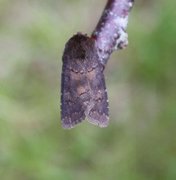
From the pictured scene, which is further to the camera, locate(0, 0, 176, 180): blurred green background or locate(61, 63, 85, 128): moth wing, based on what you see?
locate(0, 0, 176, 180): blurred green background

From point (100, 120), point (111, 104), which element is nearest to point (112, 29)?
point (100, 120)

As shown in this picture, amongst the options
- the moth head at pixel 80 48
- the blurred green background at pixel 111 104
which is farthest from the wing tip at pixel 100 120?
the blurred green background at pixel 111 104

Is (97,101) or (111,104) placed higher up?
(111,104)

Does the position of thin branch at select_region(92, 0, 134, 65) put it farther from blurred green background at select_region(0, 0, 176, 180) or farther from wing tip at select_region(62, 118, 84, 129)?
blurred green background at select_region(0, 0, 176, 180)

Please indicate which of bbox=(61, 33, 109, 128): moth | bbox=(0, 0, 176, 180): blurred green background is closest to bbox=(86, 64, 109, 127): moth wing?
bbox=(61, 33, 109, 128): moth

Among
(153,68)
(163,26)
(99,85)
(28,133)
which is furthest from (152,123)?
(99,85)

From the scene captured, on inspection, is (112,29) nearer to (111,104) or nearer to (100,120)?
(100,120)
